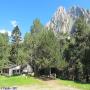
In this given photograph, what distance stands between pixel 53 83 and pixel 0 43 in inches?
996

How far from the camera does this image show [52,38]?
217 ft

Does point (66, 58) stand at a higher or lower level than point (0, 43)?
lower

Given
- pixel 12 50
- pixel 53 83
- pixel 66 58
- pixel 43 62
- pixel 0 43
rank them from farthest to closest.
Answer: pixel 12 50
pixel 0 43
pixel 66 58
pixel 43 62
pixel 53 83

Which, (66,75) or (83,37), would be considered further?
(66,75)

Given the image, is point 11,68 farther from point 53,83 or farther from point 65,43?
point 53,83

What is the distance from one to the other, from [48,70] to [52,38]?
13289 mm

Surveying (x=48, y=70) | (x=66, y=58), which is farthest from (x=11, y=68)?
(x=66, y=58)

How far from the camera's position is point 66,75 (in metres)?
79.2

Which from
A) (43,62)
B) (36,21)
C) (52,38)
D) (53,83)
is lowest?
(53,83)

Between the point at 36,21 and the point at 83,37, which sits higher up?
the point at 36,21

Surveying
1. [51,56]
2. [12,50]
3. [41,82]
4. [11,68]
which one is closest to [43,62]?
[51,56]

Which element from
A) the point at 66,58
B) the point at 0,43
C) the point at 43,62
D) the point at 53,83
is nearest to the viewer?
the point at 53,83

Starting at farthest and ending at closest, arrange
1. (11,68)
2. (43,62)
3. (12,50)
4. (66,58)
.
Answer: (12,50)
(11,68)
(66,58)
(43,62)

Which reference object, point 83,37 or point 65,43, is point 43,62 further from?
point 65,43
